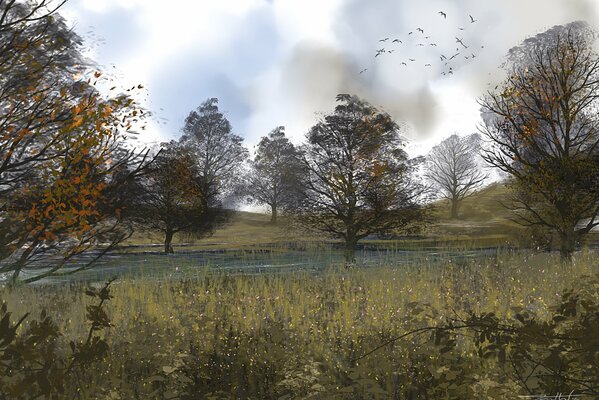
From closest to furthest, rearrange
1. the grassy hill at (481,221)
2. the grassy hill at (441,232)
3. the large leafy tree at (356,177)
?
the large leafy tree at (356,177) → the grassy hill at (441,232) → the grassy hill at (481,221)

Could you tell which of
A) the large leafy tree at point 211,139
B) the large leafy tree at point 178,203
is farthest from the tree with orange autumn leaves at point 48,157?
the large leafy tree at point 211,139

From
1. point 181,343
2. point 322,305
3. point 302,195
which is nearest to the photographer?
point 181,343

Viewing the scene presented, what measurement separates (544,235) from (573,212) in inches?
300

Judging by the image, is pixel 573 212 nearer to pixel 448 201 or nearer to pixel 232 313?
pixel 232 313

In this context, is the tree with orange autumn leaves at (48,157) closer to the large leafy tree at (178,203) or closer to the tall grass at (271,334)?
the tall grass at (271,334)

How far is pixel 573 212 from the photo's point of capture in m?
13.0

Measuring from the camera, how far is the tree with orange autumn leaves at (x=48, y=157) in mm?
5203

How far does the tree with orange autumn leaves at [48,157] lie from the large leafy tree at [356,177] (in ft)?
22.1

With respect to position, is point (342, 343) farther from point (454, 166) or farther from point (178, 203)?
point (454, 166)

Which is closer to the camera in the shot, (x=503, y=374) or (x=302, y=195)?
(x=503, y=374)

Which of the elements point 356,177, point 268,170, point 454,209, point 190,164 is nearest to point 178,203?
point 190,164

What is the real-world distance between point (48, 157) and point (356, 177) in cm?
1241

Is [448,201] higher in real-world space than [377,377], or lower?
higher

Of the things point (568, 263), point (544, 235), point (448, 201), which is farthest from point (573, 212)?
point (448, 201)
